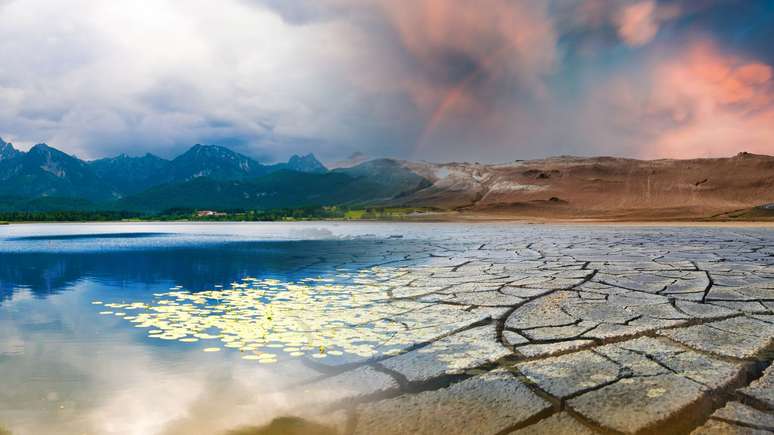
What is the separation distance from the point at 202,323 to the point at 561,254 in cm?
1154

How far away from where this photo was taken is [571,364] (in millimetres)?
4562

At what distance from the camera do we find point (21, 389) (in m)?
4.40

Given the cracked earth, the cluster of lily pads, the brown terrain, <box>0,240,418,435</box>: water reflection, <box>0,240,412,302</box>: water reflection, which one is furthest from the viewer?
the brown terrain

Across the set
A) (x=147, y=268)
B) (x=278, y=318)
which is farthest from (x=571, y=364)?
(x=147, y=268)

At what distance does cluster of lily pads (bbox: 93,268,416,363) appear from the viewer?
5.59 metres

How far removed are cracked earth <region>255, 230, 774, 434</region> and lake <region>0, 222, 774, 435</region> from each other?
0.02 meters

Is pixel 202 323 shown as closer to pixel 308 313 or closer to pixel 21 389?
pixel 308 313

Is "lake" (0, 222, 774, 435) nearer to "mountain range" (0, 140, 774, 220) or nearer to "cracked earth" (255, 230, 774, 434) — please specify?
"cracked earth" (255, 230, 774, 434)

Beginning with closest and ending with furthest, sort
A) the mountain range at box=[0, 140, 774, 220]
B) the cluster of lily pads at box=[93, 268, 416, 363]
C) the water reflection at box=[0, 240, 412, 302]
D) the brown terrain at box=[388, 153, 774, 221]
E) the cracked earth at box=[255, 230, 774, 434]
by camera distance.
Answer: the cracked earth at box=[255, 230, 774, 434] < the cluster of lily pads at box=[93, 268, 416, 363] < the water reflection at box=[0, 240, 412, 302] < the brown terrain at box=[388, 153, 774, 221] < the mountain range at box=[0, 140, 774, 220]

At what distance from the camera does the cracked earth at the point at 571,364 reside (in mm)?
3494

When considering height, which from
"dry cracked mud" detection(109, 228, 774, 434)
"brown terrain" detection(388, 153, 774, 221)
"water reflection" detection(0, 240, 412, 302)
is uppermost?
"brown terrain" detection(388, 153, 774, 221)

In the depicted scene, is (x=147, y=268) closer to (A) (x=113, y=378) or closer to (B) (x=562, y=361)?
(A) (x=113, y=378)

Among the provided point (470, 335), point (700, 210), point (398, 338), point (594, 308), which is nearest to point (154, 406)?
point (398, 338)

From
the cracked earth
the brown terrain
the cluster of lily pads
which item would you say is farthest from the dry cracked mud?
the brown terrain
